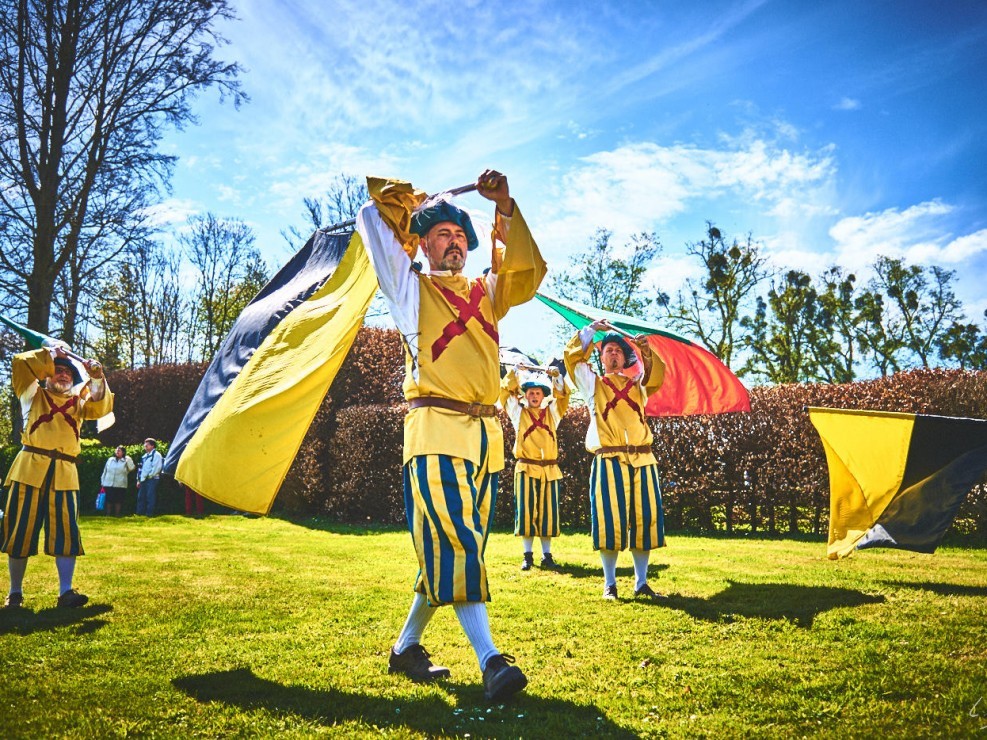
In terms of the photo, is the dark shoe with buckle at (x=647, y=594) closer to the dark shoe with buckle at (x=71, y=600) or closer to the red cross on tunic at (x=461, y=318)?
the red cross on tunic at (x=461, y=318)

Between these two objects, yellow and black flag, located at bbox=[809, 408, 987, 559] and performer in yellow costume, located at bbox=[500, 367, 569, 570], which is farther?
performer in yellow costume, located at bbox=[500, 367, 569, 570]

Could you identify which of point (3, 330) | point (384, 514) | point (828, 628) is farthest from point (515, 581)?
point (3, 330)

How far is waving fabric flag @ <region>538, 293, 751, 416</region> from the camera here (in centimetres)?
726

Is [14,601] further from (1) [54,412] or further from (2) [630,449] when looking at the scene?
(2) [630,449]

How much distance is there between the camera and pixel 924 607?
5406 mm

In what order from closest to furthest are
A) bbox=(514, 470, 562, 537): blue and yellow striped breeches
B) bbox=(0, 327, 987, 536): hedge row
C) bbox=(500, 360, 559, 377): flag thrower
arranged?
bbox=(500, 360, 559, 377): flag thrower < bbox=(514, 470, 562, 537): blue and yellow striped breeches < bbox=(0, 327, 987, 536): hedge row

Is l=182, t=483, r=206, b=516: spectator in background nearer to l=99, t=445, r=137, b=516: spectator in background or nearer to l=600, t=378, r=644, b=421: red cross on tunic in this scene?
l=99, t=445, r=137, b=516: spectator in background

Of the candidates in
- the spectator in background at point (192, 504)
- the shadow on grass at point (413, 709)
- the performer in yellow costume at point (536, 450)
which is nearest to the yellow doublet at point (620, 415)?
the performer in yellow costume at point (536, 450)

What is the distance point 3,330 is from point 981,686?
30312 millimetres

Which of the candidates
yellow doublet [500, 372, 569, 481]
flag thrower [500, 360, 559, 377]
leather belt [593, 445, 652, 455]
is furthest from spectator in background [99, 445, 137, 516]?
leather belt [593, 445, 652, 455]

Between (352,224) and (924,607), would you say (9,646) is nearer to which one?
(352,224)

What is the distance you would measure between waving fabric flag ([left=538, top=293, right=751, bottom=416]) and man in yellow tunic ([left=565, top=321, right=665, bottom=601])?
52 cm

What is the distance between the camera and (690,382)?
7.51 meters

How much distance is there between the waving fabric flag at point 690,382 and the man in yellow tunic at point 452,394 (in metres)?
2.98
